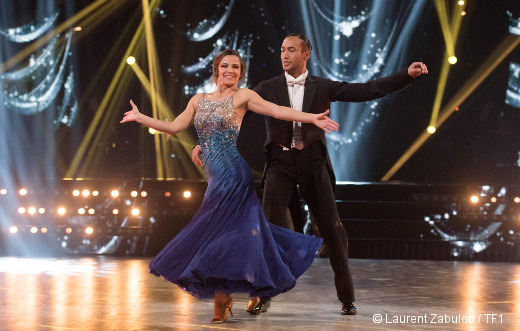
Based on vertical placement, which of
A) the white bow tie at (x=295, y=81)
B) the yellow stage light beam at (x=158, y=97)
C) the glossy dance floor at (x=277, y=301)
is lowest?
the glossy dance floor at (x=277, y=301)

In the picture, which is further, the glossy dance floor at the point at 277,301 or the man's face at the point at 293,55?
the man's face at the point at 293,55

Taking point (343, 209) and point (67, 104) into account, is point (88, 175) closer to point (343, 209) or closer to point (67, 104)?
point (67, 104)

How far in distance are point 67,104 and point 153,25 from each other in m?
1.60

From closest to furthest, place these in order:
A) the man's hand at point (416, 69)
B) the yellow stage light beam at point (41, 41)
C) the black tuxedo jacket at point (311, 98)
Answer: the man's hand at point (416, 69), the black tuxedo jacket at point (311, 98), the yellow stage light beam at point (41, 41)

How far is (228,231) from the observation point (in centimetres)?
354

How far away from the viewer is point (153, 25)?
9.64 m

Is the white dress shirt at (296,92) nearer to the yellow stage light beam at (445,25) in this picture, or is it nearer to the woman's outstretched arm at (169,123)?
the woman's outstretched arm at (169,123)

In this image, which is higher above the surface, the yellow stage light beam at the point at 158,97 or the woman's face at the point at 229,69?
the yellow stage light beam at the point at 158,97

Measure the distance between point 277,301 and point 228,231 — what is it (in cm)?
100

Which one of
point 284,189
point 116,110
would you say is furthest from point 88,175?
point 284,189

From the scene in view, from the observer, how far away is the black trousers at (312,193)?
397 cm

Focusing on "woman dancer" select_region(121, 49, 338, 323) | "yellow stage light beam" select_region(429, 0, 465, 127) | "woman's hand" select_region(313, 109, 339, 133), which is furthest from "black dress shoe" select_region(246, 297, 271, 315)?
"yellow stage light beam" select_region(429, 0, 465, 127)

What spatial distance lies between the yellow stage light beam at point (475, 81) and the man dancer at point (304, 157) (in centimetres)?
579

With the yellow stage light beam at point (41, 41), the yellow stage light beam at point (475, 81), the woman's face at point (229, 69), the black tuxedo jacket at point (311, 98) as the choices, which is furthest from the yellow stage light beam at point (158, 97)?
the woman's face at point (229, 69)
